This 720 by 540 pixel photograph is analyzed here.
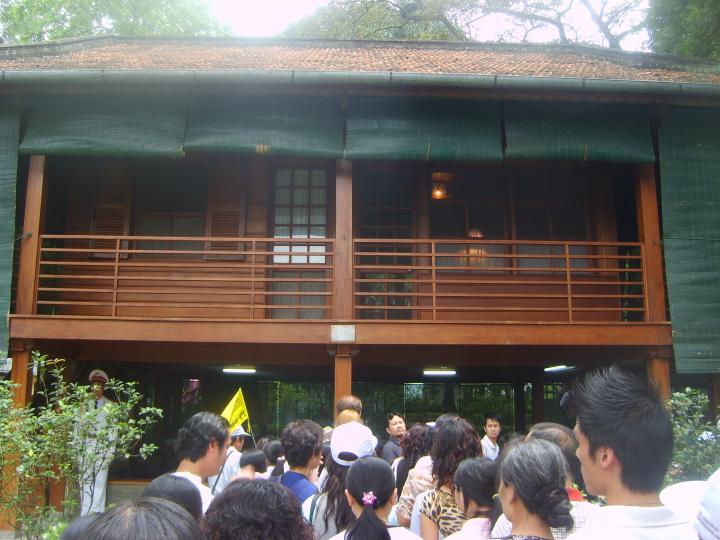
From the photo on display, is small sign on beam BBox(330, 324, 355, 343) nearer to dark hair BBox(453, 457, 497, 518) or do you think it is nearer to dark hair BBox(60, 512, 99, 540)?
dark hair BBox(453, 457, 497, 518)

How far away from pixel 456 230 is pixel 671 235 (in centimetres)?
333

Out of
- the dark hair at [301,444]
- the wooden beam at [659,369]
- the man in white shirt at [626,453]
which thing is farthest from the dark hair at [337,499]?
→ the wooden beam at [659,369]

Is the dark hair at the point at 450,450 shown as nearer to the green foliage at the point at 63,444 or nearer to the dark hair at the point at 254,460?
the dark hair at the point at 254,460

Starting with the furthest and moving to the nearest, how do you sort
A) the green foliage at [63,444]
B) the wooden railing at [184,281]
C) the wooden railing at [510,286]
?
1. the wooden railing at [510,286]
2. the wooden railing at [184,281]
3. the green foliage at [63,444]

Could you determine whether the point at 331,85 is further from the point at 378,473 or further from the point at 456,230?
the point at 378,473

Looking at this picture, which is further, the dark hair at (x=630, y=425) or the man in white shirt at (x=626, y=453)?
the dark hair at (x=630, y=425)

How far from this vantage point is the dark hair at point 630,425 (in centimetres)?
233

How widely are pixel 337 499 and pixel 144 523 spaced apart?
2.52 meters

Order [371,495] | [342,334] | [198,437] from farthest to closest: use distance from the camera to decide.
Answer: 1. [342,334]
2. [198,437]
3. [371,495]

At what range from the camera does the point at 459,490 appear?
3.77 m

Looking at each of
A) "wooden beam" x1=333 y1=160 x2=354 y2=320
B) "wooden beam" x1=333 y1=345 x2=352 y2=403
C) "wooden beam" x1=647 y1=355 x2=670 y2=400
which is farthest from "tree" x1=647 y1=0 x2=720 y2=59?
"wooden beam" x1=333 y1=345 x2=352 y2=403

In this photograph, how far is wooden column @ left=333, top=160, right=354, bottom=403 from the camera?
32.2 ft

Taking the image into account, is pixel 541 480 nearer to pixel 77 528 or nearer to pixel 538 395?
pixel 77 528

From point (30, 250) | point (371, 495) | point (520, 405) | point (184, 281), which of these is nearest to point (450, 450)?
point (371, 495)
